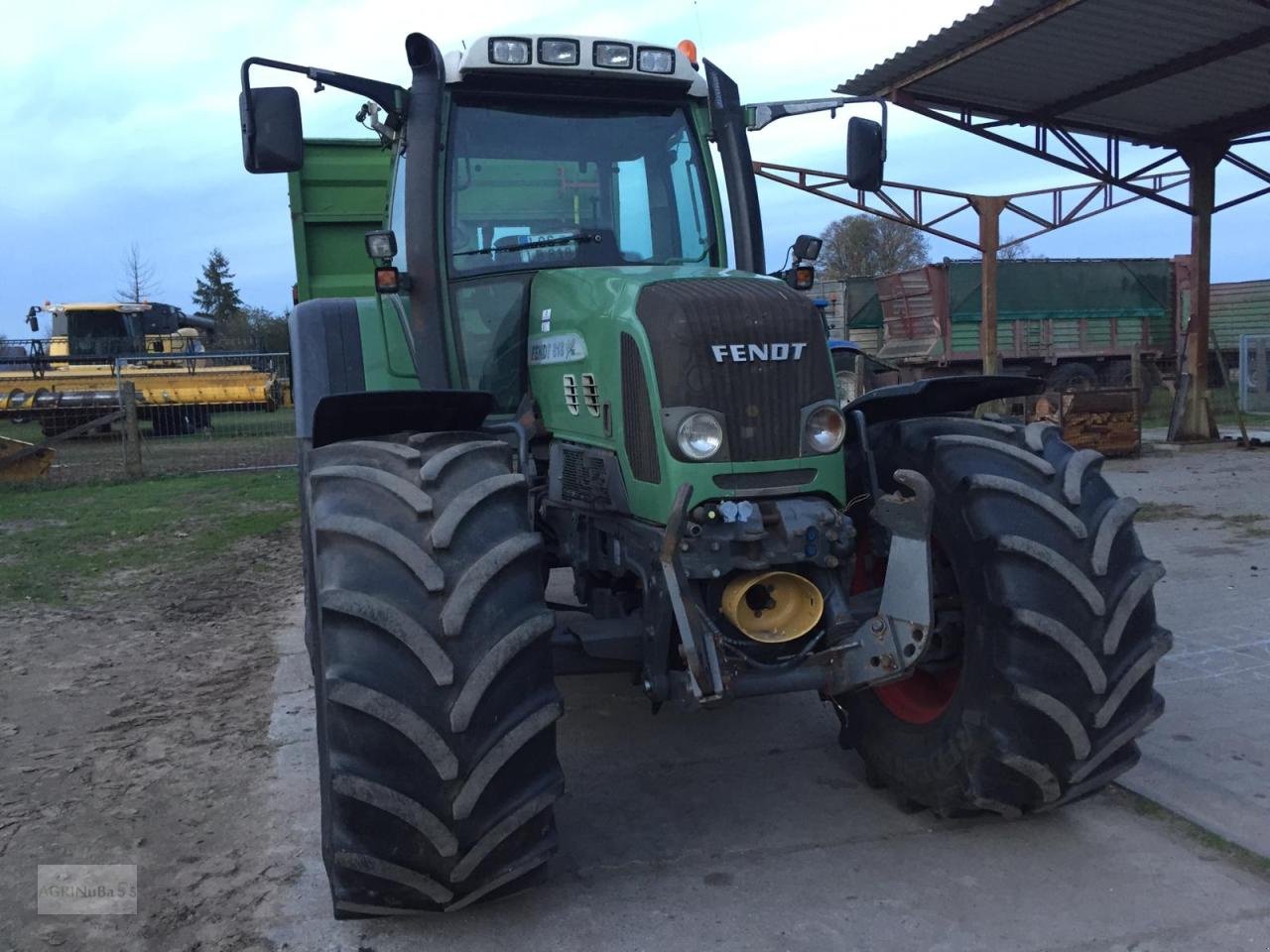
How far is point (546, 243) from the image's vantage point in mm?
4164

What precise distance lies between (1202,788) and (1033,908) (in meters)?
1.11

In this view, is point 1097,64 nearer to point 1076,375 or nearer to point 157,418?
point 1076,375

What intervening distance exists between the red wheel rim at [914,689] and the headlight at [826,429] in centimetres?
50

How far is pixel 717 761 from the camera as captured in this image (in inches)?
168

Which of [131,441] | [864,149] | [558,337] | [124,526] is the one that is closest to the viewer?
[558,337]

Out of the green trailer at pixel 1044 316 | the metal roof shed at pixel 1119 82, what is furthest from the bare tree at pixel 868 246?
the metal roof shed at pixel 1119 82

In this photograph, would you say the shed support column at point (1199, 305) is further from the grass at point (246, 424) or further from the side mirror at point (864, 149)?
the grass at point (246, 424)

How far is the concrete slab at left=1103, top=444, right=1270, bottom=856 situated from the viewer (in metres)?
3.74

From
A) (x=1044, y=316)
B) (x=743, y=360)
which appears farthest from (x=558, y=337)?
(x=1044, y=316)

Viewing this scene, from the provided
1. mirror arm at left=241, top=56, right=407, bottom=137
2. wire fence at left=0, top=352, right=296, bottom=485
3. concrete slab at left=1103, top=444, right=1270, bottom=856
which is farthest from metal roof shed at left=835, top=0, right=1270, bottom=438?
wire fence at left=0, top=352, right=296, bottom=485

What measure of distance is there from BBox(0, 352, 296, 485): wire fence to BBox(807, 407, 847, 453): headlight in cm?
1235

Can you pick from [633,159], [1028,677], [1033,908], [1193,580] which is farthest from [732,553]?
[1193,580]

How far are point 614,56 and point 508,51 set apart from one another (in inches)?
15.8

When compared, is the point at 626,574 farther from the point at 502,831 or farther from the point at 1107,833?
the point at 1107,833
